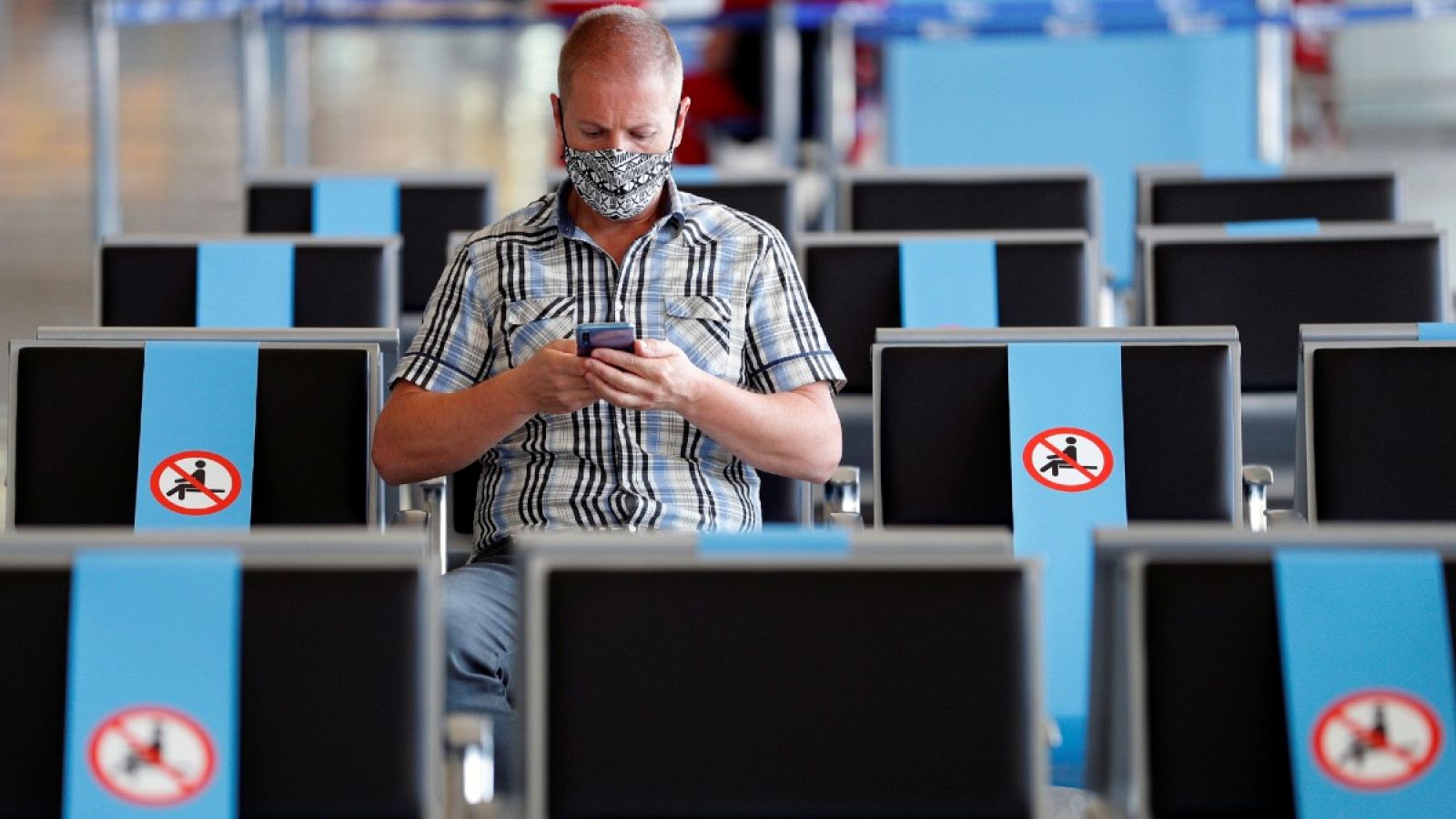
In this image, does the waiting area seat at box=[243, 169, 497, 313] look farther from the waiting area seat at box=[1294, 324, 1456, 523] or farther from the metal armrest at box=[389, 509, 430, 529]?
the waiting area seat at box=[1294, 324, 1456, 523]

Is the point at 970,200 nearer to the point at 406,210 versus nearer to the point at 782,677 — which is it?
the point at 406,210

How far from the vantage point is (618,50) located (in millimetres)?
2621

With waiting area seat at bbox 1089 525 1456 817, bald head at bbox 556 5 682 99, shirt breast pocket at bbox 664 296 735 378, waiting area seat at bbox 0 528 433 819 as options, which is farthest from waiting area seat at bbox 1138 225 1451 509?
waiting area seat at bbox 0 528 433 819

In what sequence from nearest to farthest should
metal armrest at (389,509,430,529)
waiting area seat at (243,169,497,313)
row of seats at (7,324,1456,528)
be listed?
1. row of seats at (7,324,1456,528)
2. metal armrest at (389,509,430,529)
3. waiting area seat at (243,169,497,313)

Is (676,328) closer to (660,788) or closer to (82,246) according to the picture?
(660,788)

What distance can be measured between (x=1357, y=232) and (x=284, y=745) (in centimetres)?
248

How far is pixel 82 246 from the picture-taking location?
860 cm

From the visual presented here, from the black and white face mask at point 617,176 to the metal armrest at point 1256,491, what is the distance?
42.2 inches

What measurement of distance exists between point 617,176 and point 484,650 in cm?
66

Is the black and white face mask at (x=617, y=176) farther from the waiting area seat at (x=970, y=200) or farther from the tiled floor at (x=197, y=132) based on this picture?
the tiled floor at (x=197, y=132)

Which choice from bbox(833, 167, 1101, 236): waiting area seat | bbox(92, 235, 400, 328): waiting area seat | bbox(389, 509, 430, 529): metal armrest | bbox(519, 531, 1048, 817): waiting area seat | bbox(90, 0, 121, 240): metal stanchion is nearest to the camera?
bbox(519, 531, 1048, 817): waiting area seat

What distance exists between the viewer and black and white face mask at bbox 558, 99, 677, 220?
2.66 meters

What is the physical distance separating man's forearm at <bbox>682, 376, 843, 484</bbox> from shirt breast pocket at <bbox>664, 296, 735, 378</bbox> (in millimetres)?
99

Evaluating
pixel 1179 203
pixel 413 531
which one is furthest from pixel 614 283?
pixel 1179 203
